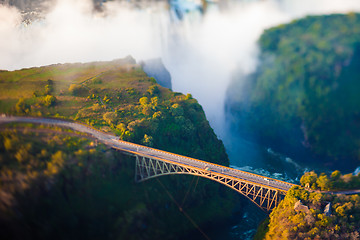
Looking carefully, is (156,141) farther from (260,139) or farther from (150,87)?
(260,139)

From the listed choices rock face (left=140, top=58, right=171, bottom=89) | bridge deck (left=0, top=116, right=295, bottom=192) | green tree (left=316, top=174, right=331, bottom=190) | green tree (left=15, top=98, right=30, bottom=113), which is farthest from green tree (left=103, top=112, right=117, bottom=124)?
green tree (left=316, top=174, right=331, bottom=190)

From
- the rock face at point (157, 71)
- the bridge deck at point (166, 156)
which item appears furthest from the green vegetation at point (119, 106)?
the rock face at point (157, 71)

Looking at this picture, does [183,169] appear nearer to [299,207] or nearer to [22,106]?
[299,207]

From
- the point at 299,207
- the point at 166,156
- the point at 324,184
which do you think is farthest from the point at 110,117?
the point at 324,184

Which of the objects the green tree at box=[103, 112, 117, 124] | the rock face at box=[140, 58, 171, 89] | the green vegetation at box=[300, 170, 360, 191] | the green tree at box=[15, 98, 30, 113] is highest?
the rock face at box=[140, 58, 171, 89]

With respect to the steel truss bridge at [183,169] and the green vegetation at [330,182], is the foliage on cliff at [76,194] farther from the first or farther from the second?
the green vegetation at [330,182]

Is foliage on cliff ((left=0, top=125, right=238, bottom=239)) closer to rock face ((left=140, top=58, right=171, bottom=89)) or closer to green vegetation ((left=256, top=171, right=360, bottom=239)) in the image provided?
green vegetation ((left=256, top=171, right=360, bottom=239))
